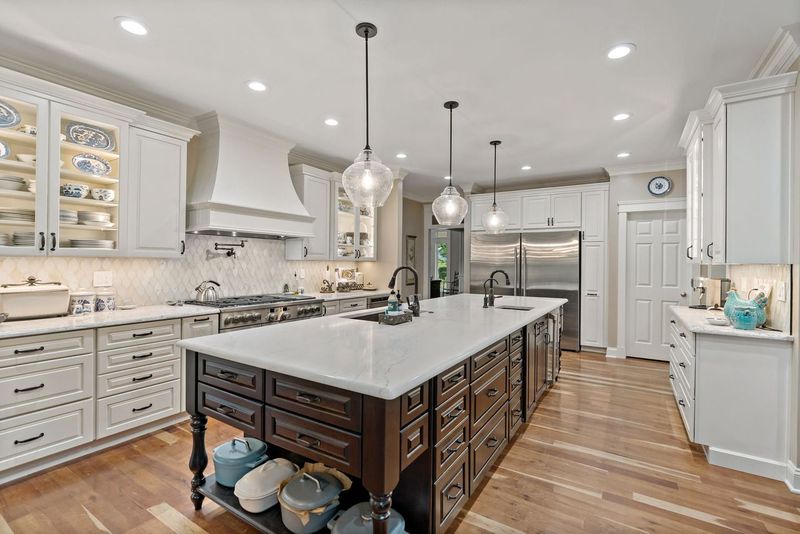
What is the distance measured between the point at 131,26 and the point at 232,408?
7.37 ft

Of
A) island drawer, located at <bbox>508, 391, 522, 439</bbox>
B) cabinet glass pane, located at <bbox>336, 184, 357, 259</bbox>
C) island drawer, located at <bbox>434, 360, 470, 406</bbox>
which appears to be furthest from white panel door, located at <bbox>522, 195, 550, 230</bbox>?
island drawer, located at <bbox>434, 360, 470, 406</bbox>

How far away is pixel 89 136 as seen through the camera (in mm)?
2869

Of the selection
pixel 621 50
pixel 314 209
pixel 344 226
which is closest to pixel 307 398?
pixel 621 50

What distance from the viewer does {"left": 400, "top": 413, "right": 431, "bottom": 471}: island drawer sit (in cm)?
137

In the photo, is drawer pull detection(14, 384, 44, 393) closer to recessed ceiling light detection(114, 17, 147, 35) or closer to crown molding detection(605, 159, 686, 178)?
recessed ceiling light detection(114, 17, 147, 35)

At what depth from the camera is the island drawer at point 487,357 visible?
1974mm

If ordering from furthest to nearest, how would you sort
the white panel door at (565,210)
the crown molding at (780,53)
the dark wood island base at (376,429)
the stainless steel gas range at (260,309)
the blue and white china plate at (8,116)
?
the white panel door at (565,210) < the stainless steel gas range at (260,309) < the blue and white china plate at (8,116) < the crown molding at (780,53) < the dark wood island base at (376,429)

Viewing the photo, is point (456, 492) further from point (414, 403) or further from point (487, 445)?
point (414, 403)

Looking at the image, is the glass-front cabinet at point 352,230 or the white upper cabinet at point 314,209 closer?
the white upper cabinet at point 314,209

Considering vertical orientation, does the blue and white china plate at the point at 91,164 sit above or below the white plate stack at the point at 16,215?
above

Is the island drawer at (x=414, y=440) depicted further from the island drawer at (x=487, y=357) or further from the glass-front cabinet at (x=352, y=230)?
the glass-front cabinet at (x=352, y=230)

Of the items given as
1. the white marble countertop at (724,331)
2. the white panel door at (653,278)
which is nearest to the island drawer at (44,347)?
the white marble countertop at (724,331)

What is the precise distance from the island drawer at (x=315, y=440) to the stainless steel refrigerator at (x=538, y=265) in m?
4.87

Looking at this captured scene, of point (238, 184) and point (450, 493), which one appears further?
point (238, 184)
